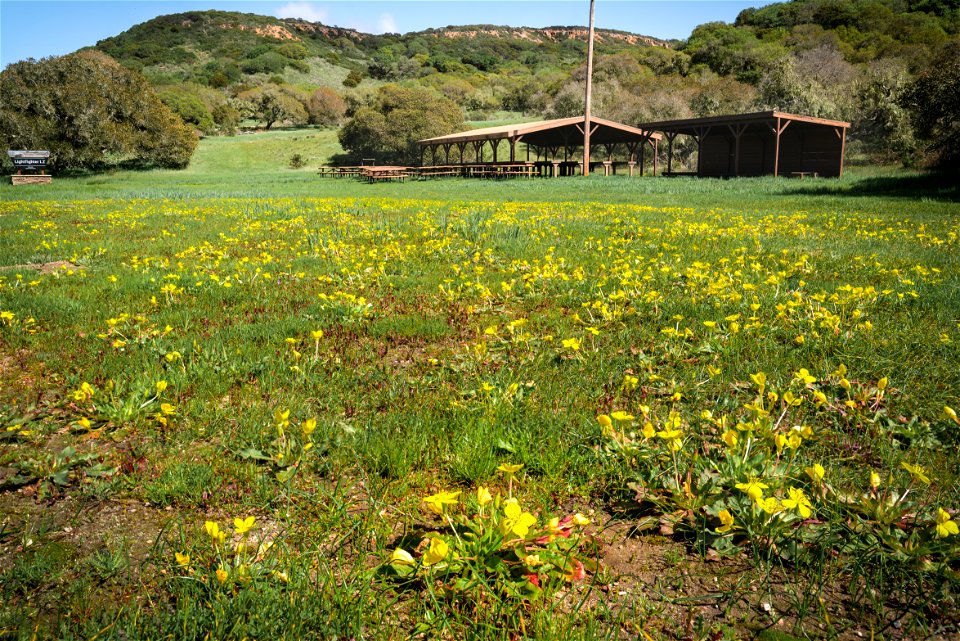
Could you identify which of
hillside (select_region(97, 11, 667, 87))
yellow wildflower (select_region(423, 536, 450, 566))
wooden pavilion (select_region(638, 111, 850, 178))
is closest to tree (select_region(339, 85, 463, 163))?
wooden pavilion (select_region(638, 111, 850, 178))

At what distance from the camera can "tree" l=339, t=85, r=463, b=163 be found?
5375 cm

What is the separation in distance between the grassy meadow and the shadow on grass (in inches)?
539

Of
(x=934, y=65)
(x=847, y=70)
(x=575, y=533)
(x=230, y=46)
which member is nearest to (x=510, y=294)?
(x=575, y=533)

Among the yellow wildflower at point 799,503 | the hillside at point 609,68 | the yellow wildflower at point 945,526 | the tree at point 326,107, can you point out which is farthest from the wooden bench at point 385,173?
the tree at point 326,107

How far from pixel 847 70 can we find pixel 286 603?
2685 inches

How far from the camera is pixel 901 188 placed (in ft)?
60.3

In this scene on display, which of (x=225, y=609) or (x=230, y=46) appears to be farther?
(x=230, y=46)

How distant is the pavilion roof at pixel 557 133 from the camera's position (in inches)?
1353

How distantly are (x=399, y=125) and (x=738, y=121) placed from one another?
110 feet

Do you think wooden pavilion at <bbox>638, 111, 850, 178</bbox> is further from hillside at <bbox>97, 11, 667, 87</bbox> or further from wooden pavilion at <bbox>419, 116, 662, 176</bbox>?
hillside at <bbox>97, 11, 667, 87</bbox>

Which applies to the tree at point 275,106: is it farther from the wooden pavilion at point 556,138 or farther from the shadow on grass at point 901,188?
the shadow on grass at point 901,188

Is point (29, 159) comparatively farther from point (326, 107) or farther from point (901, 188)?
point (326, 107)

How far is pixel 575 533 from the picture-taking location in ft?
5.95

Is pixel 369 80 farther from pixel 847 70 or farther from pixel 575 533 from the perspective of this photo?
pixel 575 533
